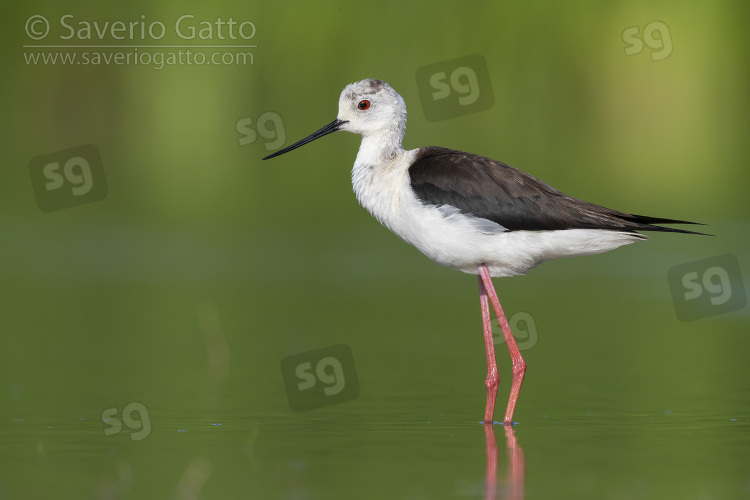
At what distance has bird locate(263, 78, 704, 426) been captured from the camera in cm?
791

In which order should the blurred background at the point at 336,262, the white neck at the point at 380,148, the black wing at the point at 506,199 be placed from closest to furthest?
the blurred background at the point at 336,262, the black wing at the point at 506,199, the white neck at the point at 380,148

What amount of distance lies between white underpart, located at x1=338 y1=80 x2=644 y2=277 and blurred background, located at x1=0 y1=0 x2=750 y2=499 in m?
0.82

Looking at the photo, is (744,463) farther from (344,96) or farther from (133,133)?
(133,133)

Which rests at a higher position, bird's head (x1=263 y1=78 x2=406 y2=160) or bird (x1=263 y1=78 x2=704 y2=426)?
bird's head (x1=263 y1=78 x2=406 y2=160)

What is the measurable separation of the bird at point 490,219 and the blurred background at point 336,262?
786mm

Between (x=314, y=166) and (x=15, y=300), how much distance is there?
27.7 ft

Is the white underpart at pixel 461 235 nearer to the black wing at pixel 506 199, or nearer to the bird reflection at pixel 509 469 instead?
the black wing at pixel 506 199

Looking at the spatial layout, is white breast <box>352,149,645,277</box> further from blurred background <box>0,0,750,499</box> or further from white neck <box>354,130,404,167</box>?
blurred background <box>0,0,750,499</box>

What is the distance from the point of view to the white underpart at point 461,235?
7.98m

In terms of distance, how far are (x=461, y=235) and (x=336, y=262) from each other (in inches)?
253

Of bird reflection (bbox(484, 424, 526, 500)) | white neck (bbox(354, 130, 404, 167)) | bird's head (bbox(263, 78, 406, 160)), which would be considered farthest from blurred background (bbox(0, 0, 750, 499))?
bird's head (bbox(263, 78, 406, 160))

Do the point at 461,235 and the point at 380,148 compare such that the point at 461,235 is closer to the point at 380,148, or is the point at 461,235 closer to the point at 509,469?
the point at 380,148

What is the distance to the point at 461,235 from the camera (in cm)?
802

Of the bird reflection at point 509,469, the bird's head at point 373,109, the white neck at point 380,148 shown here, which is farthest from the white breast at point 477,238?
the bird reflection at point 509,469
